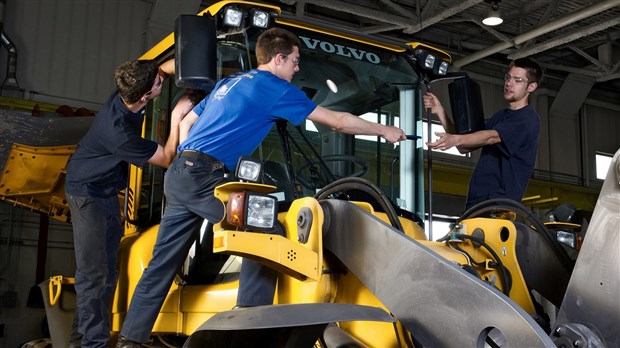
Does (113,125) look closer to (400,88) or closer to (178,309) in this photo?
(178,309)

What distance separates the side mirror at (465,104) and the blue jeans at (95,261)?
2016 mm

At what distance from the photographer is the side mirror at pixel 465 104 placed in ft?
13.5

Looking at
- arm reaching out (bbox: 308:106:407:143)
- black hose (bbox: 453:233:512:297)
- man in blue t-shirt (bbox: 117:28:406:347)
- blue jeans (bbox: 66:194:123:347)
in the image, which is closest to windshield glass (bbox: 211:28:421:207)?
man in blue t-shirt (bbox: 117:28:406:347)

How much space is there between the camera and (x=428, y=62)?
14.2ft

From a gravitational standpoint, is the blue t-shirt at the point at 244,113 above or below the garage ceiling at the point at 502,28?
below

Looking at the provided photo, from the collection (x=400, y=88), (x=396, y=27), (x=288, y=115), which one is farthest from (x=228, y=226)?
(x=396, y=27)

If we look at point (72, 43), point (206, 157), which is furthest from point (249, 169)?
point (72, 43)

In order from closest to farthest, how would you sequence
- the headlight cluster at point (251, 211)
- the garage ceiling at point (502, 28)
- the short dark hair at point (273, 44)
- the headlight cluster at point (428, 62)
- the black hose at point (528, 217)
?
the headlight cluster at point (251, 211), the black hose at point (528, 217), the short dark hair at point (273, 44), the headlight cluster at point (428, 62), the garage ceiling at point (502, 28)

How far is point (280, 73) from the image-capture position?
356cm

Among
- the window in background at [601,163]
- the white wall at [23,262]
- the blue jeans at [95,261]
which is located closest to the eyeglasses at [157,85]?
the blue jeans at [95,261]

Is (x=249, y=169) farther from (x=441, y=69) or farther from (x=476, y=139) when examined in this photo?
(x=441, y=69)

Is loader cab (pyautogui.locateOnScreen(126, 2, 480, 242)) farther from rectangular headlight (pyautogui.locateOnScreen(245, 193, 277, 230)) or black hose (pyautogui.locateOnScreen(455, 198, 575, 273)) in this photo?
rectangular headlight (pyautogui.locateOnScreen(245, 193, 277, 230))

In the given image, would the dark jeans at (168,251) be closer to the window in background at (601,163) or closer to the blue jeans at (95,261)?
the blue jeans at (95,261)

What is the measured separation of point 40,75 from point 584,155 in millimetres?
10972
